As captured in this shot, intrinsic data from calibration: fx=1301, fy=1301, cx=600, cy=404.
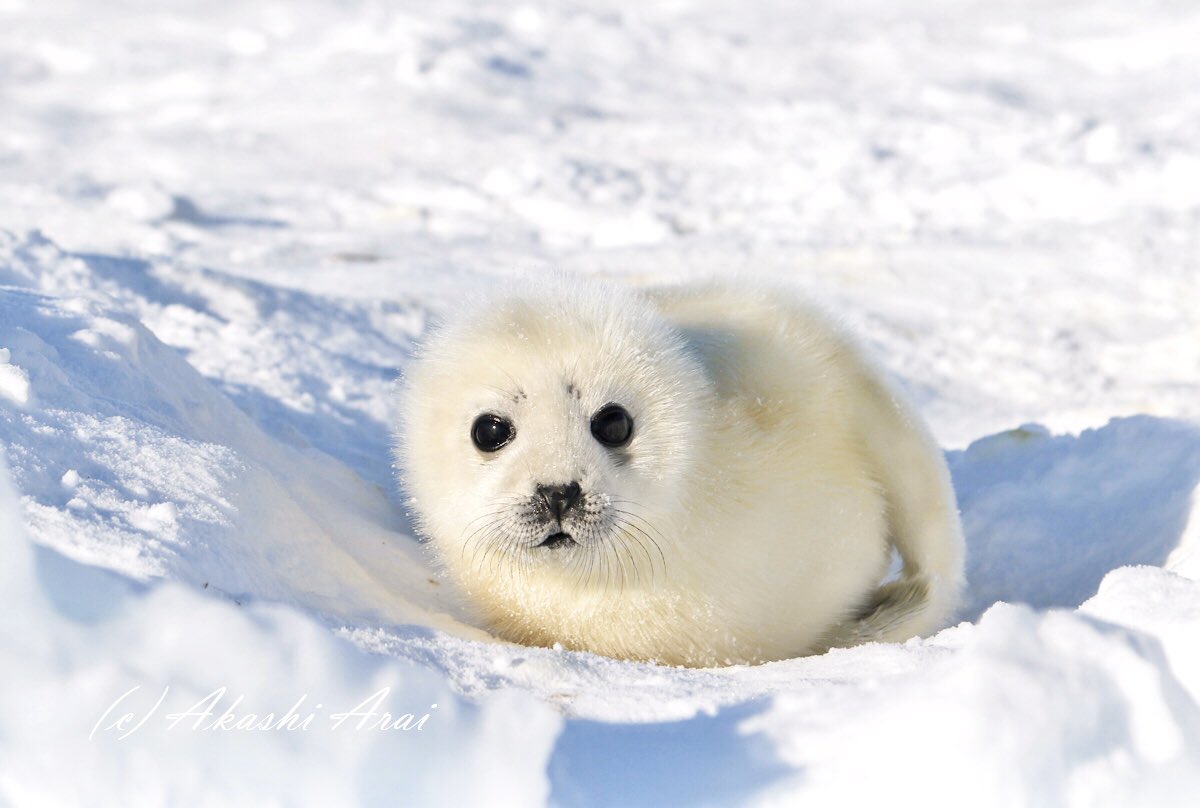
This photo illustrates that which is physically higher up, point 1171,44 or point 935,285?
point 1171,44

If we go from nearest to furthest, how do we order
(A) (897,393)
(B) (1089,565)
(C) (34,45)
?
(A) (897,393), (B) (1089,565), (C) (34,45)

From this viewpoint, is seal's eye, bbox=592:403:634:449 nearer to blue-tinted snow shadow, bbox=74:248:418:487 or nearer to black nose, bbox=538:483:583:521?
black nose, bbox=538:483:583:521

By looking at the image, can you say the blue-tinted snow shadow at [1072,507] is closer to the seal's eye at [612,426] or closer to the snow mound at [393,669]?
the snow mound at [393,669]

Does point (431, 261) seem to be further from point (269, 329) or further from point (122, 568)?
point (122, 568)

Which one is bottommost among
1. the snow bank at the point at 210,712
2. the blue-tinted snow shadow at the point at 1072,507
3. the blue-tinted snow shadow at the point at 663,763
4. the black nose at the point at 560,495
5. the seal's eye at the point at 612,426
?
the snow bank at the point at 210,712

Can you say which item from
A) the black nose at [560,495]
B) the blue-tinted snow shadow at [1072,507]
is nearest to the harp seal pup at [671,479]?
the black nose at [560,495]

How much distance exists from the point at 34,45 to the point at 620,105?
4.56 meters

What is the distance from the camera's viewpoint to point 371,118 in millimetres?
7910

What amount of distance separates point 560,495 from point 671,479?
0.84ft

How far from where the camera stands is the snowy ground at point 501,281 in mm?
1562

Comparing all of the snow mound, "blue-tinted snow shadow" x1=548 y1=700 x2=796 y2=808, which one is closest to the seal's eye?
the snow mound

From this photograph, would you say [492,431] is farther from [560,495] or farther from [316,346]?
[316,346]

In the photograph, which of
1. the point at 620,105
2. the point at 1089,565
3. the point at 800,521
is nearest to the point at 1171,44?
the point at 620,105

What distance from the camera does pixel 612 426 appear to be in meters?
2.41
